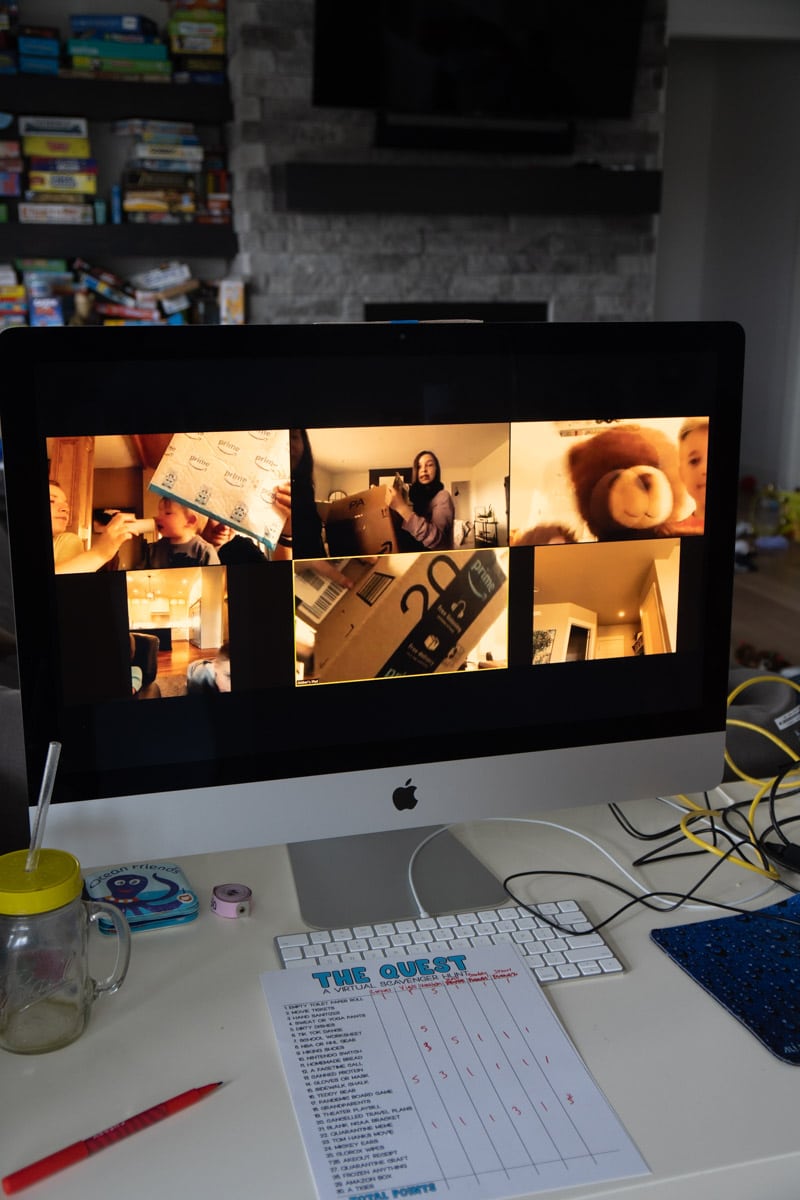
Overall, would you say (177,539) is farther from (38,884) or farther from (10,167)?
(10,167)

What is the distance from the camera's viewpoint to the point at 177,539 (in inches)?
33.1

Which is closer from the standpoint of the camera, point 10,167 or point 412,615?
point 412,615

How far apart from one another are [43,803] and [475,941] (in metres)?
0.35

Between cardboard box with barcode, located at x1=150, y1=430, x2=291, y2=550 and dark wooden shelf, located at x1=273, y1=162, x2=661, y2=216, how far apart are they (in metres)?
3.77

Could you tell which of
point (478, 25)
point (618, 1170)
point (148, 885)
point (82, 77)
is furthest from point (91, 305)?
point (618, 1170)

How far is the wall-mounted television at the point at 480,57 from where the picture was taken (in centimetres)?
430

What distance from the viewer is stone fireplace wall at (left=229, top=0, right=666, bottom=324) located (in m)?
4.33

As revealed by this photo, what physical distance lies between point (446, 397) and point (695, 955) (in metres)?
0.47

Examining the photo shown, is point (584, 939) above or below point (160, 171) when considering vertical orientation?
below

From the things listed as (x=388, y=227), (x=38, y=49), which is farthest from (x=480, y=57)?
(x=38, y=49)

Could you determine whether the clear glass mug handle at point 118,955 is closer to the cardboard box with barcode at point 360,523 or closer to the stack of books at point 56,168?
the cardboard box with barcode at point 360,523

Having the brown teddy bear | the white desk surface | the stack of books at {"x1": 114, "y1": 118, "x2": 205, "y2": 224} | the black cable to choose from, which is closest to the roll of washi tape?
the white desk surface

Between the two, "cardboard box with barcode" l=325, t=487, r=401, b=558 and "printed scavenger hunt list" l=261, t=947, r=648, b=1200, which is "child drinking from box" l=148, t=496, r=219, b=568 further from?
"printed scavenger hunt list" l=261, t=947, r=648, b=1200

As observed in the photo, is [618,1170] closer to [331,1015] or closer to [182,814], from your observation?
[331,1015]
